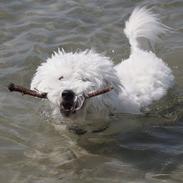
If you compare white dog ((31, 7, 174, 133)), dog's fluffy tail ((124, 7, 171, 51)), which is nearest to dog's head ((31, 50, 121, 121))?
white dog ((31, 7, 174, 133))

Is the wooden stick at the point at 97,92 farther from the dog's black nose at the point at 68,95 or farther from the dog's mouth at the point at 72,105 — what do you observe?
the dog's black nose at the point at 68,95

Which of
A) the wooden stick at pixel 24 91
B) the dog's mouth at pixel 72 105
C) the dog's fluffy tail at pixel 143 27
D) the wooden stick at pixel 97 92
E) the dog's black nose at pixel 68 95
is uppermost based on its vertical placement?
the dog's fluffy tail at pixel 143 27

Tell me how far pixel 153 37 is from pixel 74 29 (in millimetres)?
2130

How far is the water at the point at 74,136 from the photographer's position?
17.1 ft

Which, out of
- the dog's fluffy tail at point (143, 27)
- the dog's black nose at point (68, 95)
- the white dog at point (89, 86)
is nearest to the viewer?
the dog's black nose at point (68, 95)

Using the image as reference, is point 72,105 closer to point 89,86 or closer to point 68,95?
point 68,95

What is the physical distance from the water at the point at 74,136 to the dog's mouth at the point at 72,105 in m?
0.57

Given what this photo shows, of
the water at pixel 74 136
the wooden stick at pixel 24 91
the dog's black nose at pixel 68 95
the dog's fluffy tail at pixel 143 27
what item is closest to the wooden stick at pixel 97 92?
the dog's black nose at pixel 68 95

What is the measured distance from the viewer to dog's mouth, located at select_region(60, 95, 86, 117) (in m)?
5.07

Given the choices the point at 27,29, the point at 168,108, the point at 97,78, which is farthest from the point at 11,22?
the point at 97,78

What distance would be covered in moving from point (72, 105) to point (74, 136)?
832 millimetres

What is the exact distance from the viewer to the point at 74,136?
587 cm

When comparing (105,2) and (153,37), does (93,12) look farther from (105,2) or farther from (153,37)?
(153,37)

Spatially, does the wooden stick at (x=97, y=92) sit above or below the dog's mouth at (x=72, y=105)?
above
